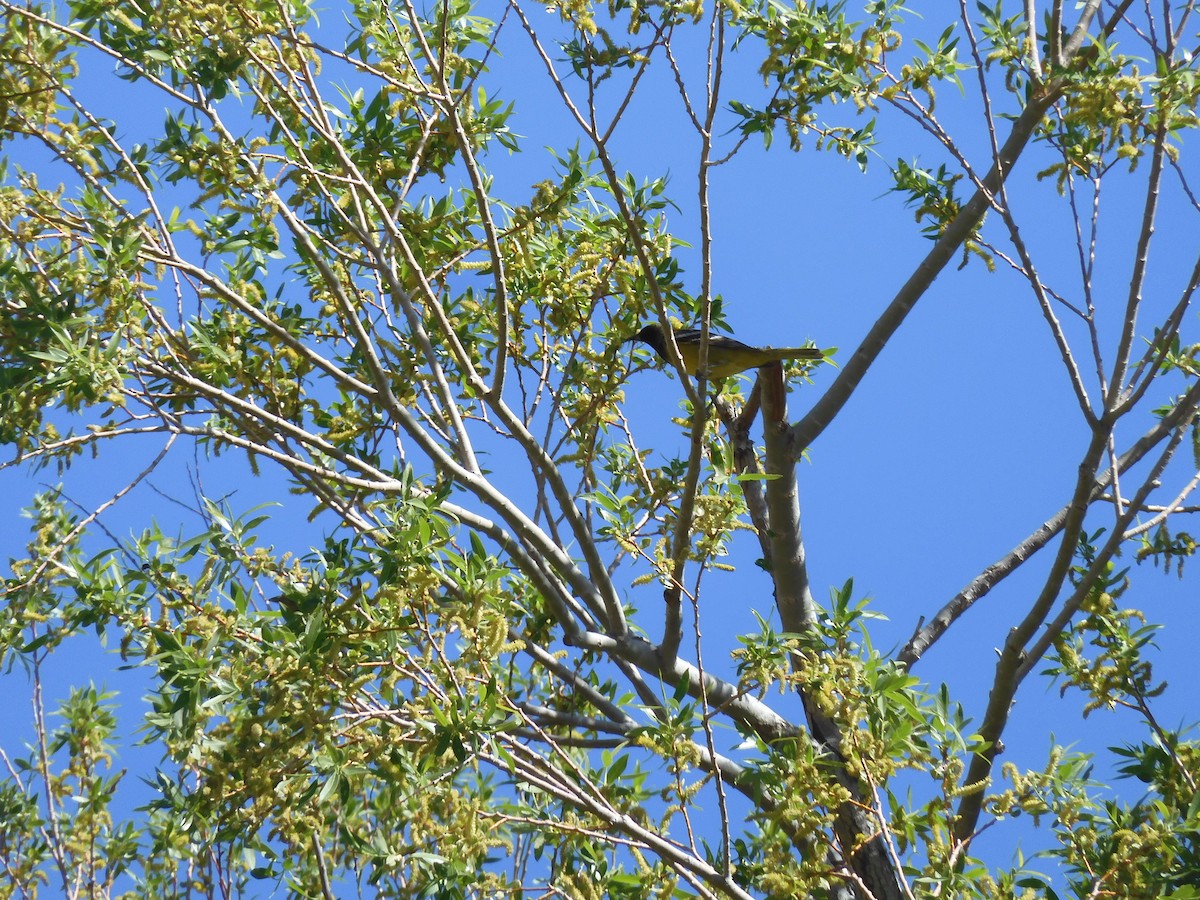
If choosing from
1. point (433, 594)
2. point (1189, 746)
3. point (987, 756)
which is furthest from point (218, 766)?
point (1189, 746)

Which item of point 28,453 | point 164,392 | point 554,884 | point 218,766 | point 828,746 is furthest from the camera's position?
point 164,392

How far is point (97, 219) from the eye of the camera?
4.55 metres

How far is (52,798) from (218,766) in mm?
1881

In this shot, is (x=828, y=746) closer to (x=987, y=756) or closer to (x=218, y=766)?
(x=987, y=756)

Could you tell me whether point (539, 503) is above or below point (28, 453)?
above

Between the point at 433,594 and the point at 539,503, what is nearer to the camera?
the point at 433,594

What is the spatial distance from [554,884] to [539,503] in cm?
165

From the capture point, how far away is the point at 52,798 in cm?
496

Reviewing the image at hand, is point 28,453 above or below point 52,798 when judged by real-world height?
above

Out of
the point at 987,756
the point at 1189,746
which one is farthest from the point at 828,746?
the point at 1189,746

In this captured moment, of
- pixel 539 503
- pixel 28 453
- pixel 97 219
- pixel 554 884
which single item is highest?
pixel 97 219

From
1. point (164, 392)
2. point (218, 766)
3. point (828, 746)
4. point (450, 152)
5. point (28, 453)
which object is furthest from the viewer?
point (450, 152)

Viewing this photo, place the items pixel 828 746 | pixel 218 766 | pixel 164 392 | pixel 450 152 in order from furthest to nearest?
1. pixel 450 152
2. pixel 164 392
3. pixel 828 746
4. pixel 218 766

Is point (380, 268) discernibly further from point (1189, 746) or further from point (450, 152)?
point (1189, 746)
